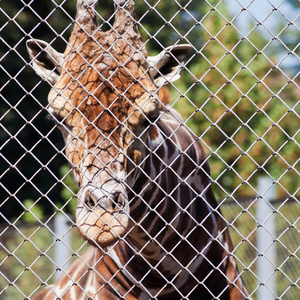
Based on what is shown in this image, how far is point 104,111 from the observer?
2639 mm

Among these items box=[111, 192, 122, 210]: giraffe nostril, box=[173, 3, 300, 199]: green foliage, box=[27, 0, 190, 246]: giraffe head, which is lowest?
box=[111, 192, 122, 210]: giraffe nostril

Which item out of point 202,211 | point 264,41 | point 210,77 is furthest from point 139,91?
point 264,41

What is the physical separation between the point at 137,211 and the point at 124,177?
24.6 inches

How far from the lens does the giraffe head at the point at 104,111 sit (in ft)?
8.41

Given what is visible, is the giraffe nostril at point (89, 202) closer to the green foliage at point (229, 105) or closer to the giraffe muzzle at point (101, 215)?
the giraffe muzzle at point (101, 215)

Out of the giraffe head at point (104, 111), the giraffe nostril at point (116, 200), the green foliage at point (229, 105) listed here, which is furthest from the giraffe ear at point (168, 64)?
the green foliage at point (229, 105)

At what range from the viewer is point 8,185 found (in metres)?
10.6

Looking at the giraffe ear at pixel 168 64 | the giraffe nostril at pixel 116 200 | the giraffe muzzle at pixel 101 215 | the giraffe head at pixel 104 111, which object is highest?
the giraffe ear at pixel 168 64

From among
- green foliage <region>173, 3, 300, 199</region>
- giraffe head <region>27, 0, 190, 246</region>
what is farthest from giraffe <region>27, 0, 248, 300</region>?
green foliage <region>173, 3, 300, 199</region>

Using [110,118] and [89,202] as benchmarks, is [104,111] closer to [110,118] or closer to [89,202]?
[110,118]

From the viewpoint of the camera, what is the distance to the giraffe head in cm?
256

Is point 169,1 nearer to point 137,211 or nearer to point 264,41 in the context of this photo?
point 264,41

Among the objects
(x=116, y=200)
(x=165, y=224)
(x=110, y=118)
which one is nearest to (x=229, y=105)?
(x=165, y=224)

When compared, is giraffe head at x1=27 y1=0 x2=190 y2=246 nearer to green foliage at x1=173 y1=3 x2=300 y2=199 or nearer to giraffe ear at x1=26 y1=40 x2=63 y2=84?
giraffe ear at x1=26 y1=40 x2=63 y2=84
